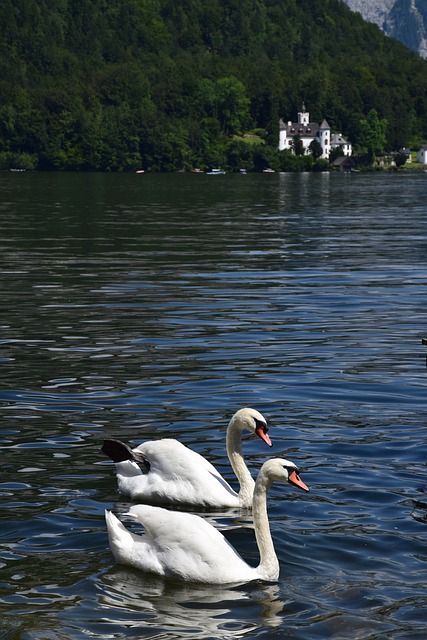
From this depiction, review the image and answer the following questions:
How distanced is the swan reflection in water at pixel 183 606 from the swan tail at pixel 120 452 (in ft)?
5.98

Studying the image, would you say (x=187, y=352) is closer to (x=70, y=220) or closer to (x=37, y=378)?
(x=37, y=378)

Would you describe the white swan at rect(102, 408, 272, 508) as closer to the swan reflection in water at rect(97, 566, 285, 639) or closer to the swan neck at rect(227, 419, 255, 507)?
the swan neck at rect(227, 419, 255, 507)

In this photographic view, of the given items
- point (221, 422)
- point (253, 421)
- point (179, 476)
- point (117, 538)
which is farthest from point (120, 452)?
point (221, 422)

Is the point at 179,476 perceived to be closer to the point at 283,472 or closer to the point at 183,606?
the point at 283,472

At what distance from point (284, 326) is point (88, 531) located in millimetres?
14965

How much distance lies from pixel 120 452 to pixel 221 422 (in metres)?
4.67

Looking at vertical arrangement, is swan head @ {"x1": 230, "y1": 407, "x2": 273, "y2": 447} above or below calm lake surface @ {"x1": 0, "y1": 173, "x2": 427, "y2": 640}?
above

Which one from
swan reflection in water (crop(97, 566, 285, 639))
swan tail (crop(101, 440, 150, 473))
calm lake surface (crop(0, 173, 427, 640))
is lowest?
swan reflection in water (crop(97, 566, 285, 639))

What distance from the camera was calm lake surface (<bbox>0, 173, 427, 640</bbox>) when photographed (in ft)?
40.0

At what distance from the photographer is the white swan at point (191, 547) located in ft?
41.3

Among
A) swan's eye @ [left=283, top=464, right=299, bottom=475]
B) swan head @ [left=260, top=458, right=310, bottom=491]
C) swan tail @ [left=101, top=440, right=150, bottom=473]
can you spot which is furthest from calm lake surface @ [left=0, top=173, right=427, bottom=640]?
swan's eye @ [left=283, top=464, right=299, bottom=475]

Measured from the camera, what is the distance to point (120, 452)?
14656 millimetres

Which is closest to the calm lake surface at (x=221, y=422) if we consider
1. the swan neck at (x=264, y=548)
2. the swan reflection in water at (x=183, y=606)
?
the swan reflection in water at (x=183, y=606)

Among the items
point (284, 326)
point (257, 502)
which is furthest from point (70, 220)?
point (257, 502)
